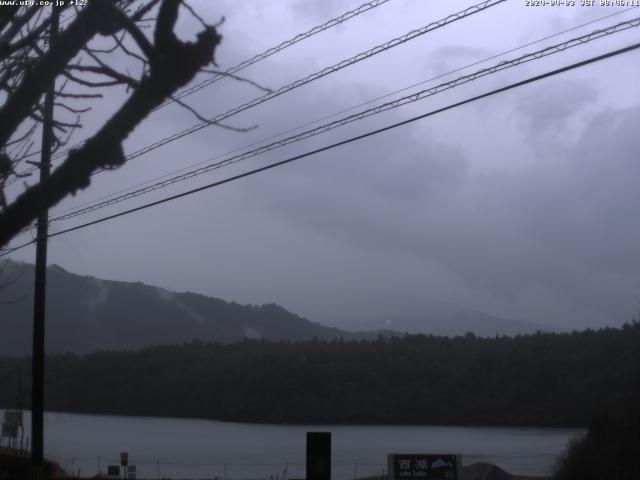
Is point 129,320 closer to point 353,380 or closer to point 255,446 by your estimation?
point 353,380

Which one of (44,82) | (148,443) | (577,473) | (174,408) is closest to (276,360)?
(174,408)

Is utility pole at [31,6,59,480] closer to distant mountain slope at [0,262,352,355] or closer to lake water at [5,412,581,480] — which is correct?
lake water at [5,412,581,480]

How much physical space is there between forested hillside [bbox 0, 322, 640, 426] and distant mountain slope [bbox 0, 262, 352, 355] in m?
10.2

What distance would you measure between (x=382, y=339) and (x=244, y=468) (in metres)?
55.6

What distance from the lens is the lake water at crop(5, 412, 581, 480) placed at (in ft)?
148

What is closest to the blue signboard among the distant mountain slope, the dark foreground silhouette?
the dark foreground silhouette

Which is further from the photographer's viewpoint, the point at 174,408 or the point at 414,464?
the point at 174,408

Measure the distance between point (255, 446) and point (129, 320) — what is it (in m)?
64.5

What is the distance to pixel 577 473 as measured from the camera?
31469 mm

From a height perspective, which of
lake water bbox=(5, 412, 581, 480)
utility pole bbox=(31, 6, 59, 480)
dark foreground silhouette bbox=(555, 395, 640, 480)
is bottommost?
lake water bbox=(5, 412, 581, 480)

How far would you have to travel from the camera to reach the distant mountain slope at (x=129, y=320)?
318 feet

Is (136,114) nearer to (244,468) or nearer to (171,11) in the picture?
(171,11)

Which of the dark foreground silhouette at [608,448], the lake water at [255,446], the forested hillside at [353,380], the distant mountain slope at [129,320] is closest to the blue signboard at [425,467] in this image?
the dark foreground silhouette at [608,448]

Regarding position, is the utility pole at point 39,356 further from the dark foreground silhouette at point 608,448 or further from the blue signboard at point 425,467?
the dark foreground silhouette at point 608,448
